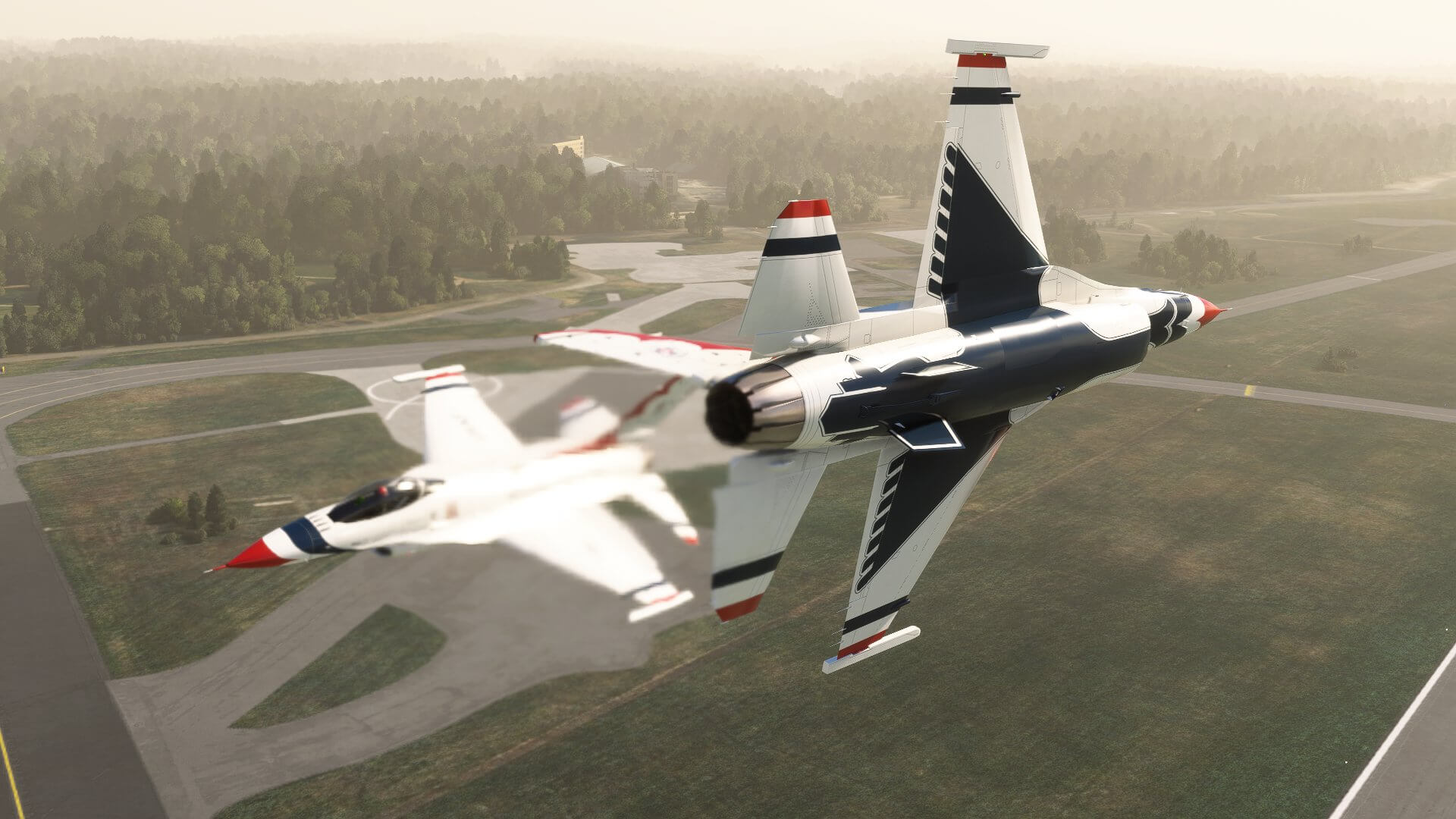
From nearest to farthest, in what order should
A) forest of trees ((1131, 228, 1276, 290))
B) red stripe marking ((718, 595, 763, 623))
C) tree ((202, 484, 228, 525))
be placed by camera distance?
1. red stripe marking ((718, 595, 763, 623))
2. tree ((202, 484, 228, 525))
3. forest of trees ((1131, 228, 1276, 290))

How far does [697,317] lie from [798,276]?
124725 mm

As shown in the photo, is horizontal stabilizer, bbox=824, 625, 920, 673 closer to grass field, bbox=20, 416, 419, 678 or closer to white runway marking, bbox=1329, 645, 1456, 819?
grass field, bbox=20, 416, 419, 678

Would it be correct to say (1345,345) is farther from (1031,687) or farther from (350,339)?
(350,339)

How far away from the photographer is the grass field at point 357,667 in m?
57.6

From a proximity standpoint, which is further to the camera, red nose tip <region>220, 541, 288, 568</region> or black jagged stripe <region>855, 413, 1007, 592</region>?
red nose tip <region>220, 541, 288, 568</region>

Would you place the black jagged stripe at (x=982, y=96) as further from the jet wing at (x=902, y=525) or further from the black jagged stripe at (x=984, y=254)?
the jet wing at (x=902, y=525)

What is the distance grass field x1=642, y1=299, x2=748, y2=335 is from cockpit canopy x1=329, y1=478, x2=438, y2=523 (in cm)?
10627

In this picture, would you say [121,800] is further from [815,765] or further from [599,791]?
[815,765]

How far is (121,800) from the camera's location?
51938 millimetres

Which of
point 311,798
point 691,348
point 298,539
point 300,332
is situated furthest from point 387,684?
point 300,332

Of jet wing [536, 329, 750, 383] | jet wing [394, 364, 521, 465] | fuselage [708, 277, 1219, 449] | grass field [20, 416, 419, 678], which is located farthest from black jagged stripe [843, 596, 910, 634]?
grass field [20, 416, 419, 678]

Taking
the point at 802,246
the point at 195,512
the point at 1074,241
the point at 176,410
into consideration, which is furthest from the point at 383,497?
the point at 1074,241

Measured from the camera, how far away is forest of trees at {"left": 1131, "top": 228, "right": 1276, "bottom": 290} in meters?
176

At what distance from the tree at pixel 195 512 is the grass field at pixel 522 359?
157 feet
